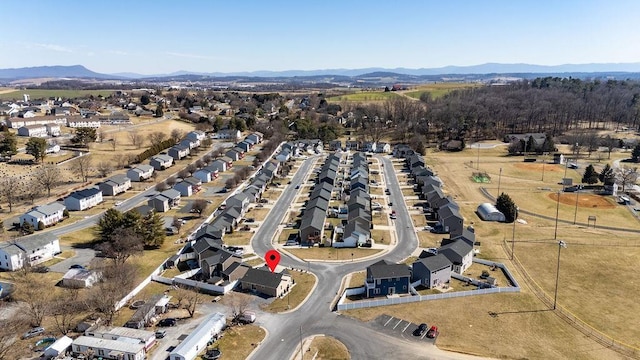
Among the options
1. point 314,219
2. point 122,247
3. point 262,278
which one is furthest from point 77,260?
point 314,219

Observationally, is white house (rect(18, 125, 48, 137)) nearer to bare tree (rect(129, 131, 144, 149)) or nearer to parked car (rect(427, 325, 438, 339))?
bare tree (rect(129, 131, 144, 149))

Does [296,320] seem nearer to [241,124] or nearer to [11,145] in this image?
[11,145]

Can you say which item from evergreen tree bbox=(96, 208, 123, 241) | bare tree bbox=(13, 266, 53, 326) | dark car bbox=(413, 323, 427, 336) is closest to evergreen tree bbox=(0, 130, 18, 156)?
evergreen tree bbox=(96, 208, 123, 241)

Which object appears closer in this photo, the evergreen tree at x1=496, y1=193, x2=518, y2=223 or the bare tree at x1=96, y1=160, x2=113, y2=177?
the evergreen tree at x1=496, y1=193, x2=518, y2=223

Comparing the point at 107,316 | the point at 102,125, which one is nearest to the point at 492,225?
the point at 107,316

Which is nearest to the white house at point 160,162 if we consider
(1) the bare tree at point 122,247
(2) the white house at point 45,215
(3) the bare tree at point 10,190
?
(3) the bare tree at point 10,190

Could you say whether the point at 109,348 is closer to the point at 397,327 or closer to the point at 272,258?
the point at 272,258
